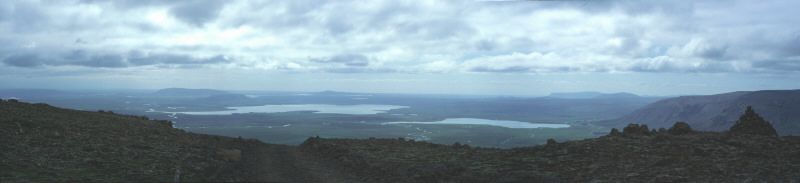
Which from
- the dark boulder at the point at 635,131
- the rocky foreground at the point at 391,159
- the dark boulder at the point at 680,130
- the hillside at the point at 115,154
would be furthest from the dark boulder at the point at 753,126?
the hillside at the point at 115,154

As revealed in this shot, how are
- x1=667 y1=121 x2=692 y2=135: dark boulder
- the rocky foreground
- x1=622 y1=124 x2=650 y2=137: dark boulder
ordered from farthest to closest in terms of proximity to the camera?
x1=622 y1=124 x2=650 y2=137: dark boulder → x1=667 y1=121 x2=692 y2=135: dark boulder → the rocky foreground

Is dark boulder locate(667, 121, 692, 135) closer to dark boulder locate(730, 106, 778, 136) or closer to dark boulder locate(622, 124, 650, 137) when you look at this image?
dark boulder locate(622, 124, 650, 137)

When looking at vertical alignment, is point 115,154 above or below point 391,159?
above

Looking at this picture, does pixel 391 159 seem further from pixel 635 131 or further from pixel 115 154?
pixel 635 131

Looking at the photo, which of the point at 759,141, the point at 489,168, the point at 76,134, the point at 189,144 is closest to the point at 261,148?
the point at 189,144

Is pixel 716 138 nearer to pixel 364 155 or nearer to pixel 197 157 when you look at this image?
pixel 364 155

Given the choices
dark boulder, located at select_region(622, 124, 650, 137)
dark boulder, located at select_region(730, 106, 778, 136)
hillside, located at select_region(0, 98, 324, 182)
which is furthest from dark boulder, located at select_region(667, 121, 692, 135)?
hillside, located at select_region(0, 98, 324, 182)

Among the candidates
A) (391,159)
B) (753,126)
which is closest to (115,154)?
(391,159)

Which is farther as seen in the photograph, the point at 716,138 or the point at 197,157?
the point at 197,157
